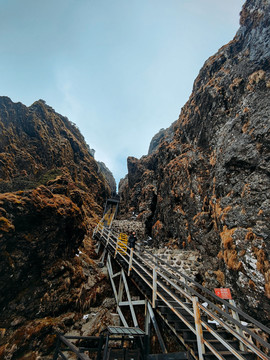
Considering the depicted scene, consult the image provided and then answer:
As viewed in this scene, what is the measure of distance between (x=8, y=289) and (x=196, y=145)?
53.8ft

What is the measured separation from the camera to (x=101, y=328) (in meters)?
6.76

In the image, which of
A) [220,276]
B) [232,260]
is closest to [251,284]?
[232,260]

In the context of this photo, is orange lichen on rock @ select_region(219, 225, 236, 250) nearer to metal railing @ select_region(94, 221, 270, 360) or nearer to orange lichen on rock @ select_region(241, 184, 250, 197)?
orange lichen on rock @ select_region(241, 184, 250, 197)

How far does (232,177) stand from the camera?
341 inches

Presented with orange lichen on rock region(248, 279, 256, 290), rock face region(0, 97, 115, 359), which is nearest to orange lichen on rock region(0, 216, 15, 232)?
rock face region(0, 97, 115, 359)

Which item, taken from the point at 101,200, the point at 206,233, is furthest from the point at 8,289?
the point at 101,200

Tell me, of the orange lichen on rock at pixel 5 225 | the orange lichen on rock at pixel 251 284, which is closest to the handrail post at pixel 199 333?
the orange lichen on rock at pixel 251 284

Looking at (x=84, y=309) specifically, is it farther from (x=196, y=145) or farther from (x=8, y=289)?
(x=196, y=145)

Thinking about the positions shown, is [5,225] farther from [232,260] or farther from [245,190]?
[245,190]

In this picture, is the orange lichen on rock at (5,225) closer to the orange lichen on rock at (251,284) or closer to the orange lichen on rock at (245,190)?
the orange lichen on rock at (251,284)

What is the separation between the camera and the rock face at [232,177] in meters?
6.07

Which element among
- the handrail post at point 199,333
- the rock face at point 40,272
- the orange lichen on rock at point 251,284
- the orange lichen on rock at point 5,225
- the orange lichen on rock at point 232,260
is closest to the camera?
the handrail post at point 199,333

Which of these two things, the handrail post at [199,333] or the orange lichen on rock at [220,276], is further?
the orange lichen on rock at [220,276]

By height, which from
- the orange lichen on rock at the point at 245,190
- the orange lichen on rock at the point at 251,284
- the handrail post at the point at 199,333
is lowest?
the handrail post at the point at 199,333
